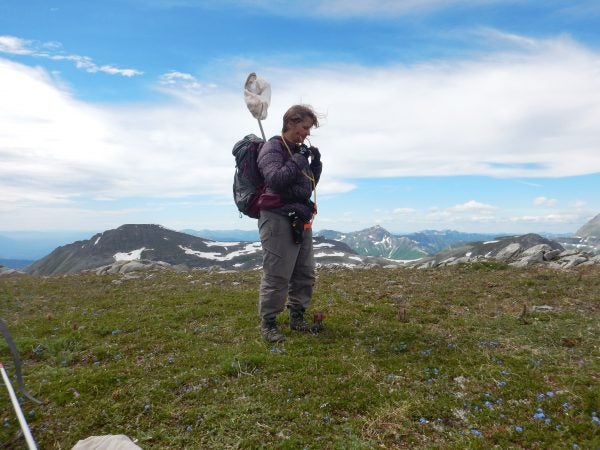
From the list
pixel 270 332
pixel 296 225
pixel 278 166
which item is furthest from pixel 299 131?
pixel 270 332

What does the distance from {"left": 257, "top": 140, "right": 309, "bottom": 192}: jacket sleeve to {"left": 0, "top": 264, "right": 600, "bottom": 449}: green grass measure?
3.49 m

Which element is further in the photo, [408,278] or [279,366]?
[408,278]

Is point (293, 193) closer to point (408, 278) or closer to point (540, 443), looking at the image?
point (540, 443)

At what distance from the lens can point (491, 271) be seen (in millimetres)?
19734

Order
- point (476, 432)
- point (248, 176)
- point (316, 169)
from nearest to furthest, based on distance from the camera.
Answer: point (476, 432), point (248, 176), point (316, 169)

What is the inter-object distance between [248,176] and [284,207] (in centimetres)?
105

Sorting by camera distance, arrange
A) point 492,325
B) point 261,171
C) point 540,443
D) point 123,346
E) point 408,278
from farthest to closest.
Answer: point 408,278 < point 492,325 < point 123,346 < point 261,171 < point 540,443

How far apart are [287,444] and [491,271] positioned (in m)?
17.5

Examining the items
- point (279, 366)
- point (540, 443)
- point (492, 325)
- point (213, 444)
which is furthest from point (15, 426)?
point (492, 325)

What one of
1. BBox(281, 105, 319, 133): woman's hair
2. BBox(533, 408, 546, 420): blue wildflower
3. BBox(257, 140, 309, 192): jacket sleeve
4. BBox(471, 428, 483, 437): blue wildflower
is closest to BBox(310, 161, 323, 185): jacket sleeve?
BBox(257, 140, 309, 192): jacket sleeve

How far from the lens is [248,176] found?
341 inches

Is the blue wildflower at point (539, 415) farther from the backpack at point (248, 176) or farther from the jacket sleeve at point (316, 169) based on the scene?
the backpack at point (248, 176)

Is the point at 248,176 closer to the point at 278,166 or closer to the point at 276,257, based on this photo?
the point at 278,166

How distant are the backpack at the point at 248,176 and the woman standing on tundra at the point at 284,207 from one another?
242 millimetres
